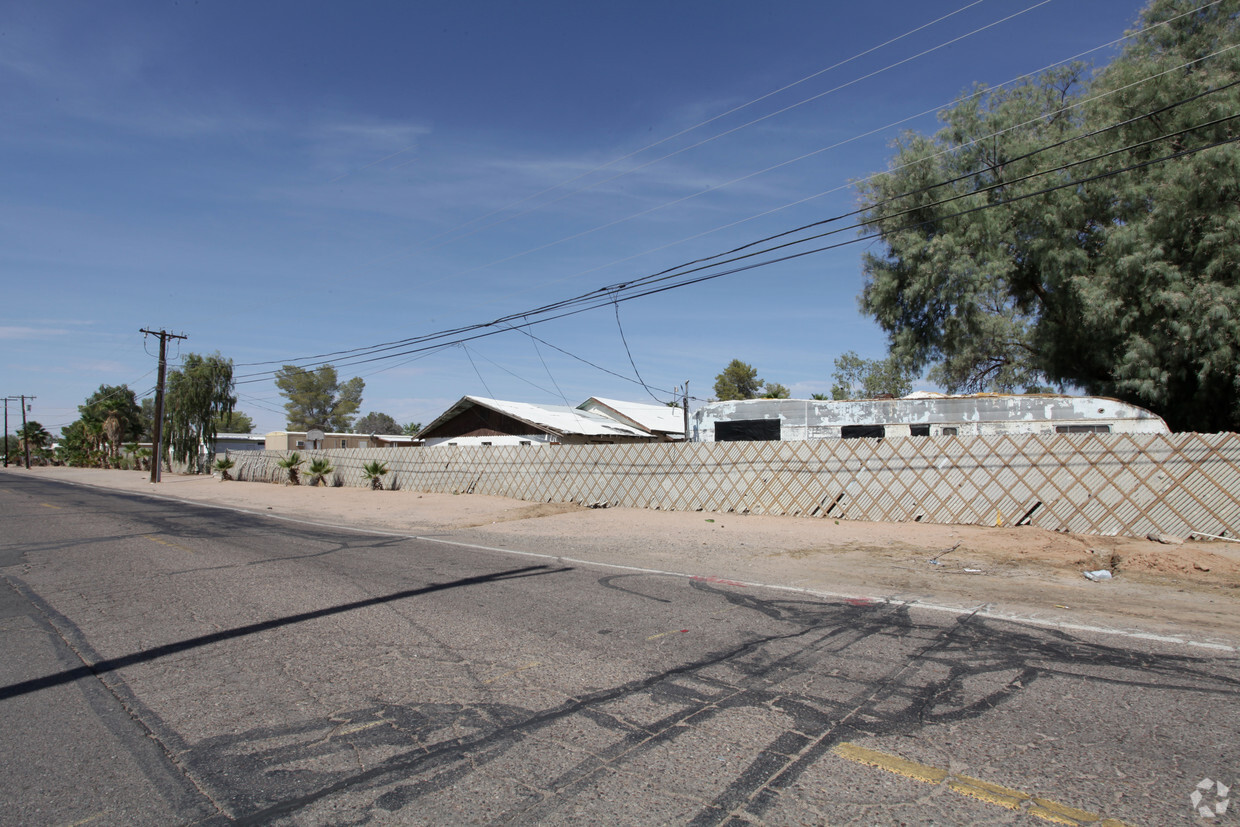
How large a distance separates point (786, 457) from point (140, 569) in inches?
515

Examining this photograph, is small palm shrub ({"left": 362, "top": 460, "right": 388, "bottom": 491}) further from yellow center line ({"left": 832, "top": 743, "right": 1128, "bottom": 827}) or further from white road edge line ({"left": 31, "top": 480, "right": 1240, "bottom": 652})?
yellow center line ({"left": 832, "top": 743, "right": 1128, "bottom": 827})

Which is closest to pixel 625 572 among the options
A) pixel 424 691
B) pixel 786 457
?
pixel 424 691

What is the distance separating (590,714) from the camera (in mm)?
4191

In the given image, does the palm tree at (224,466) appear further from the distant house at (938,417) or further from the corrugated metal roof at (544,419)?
the distant house at (938,417)

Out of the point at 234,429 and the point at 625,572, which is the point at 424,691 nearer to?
the point at 625,572

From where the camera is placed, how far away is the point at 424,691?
4.62 metres

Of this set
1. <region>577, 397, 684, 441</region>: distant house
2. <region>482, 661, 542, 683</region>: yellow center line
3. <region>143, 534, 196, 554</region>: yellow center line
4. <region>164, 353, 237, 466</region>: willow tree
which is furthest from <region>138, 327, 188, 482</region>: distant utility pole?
<region>482, 661, 542, 683</region>: yellow center line

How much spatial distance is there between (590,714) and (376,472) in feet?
90.6


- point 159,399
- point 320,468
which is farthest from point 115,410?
point 320,468

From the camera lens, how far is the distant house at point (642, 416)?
43281 millimetres

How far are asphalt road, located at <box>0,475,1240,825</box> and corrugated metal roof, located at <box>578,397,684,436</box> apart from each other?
36.0m

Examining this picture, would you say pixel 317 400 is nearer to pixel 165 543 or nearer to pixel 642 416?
pixel 642 416

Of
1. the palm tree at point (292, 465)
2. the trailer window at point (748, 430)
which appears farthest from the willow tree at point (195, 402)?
the trailer window at point (748, 430)

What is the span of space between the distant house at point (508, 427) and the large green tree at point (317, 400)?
54924 millimetres
